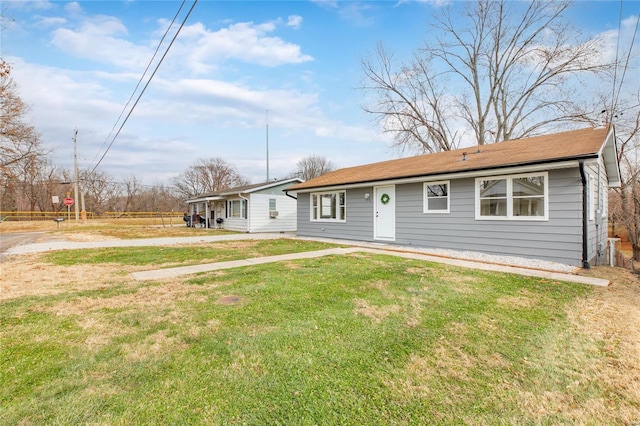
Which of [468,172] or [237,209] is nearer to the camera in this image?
[468,172]

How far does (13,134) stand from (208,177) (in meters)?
29.4

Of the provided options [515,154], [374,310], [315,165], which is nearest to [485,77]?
[515,154]

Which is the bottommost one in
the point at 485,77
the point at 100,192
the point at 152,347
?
the point at 152,347

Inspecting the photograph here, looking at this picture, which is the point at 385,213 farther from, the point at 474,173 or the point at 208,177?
the point at 208,177

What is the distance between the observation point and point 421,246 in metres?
9.42

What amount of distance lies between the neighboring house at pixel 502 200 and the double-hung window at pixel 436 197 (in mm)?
31

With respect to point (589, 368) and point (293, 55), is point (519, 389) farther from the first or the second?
point (293, 55)

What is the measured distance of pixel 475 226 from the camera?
27.0 feet

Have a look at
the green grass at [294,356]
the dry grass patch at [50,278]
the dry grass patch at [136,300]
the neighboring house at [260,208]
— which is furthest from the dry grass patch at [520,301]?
the neighboring house at [260,208]

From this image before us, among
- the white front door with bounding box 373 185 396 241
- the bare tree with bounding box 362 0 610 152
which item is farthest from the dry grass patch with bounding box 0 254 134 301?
the bare tree with bounding box 362 0 610 152

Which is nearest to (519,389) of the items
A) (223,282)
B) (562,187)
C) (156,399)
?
(156,399)

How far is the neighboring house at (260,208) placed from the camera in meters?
17.0

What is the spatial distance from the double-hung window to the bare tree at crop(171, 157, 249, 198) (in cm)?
3938

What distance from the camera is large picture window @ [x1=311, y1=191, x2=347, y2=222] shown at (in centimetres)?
1237
